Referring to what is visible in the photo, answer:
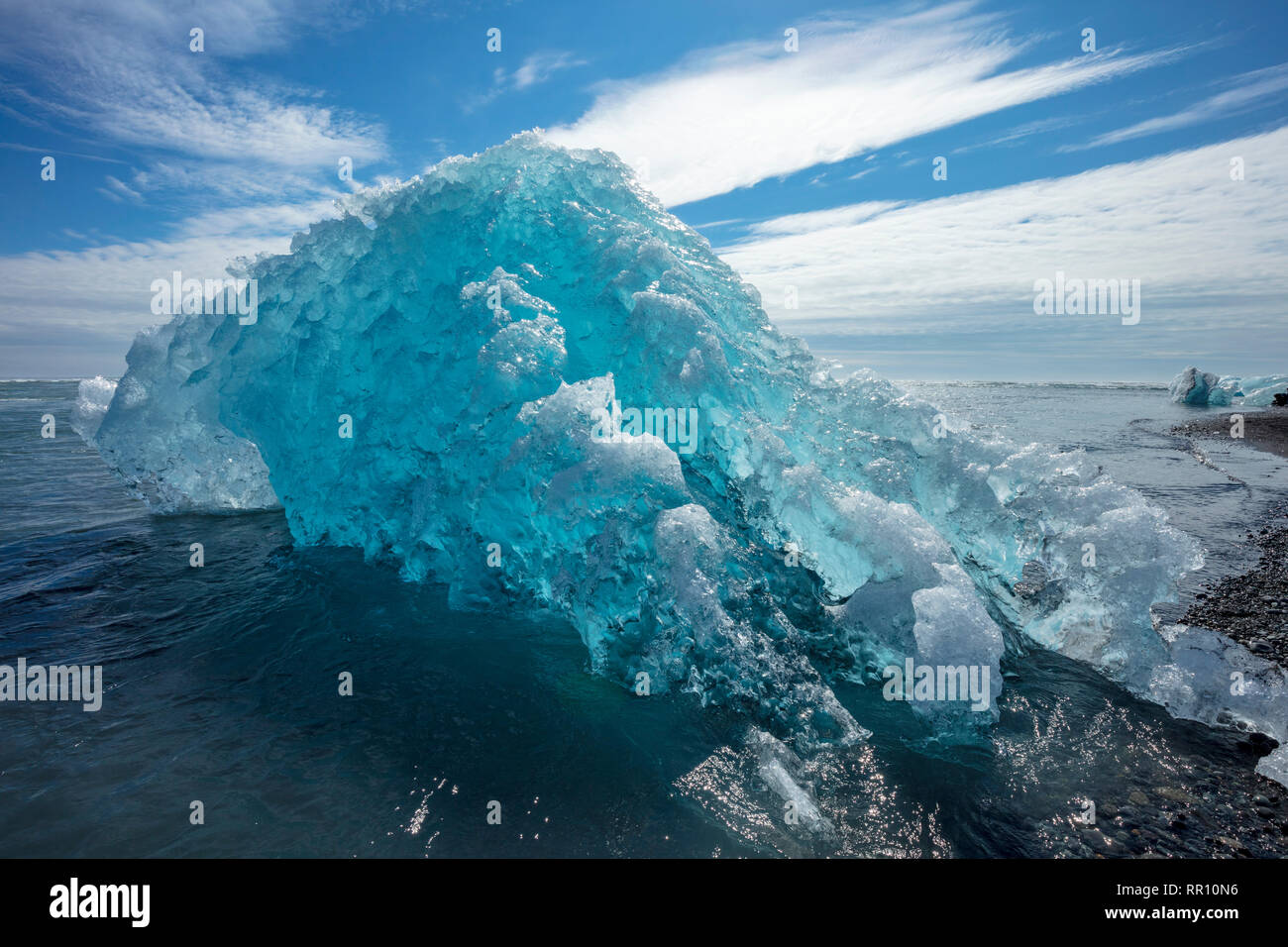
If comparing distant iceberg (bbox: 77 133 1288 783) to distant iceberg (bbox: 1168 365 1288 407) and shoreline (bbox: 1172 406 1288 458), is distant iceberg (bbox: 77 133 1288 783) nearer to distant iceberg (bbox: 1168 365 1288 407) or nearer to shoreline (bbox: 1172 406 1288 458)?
shoreline (bbox: 1172 406 1288 458)

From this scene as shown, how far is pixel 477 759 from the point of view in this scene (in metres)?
5.41

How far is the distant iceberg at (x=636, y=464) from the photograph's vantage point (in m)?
6.45

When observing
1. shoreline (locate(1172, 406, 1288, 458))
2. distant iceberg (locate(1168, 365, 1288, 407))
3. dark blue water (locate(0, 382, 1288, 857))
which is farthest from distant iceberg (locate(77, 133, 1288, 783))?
distant iceberg (locate(1168, 365, 1288, 407))

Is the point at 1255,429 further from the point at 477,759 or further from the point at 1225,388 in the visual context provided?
the point at 477,759

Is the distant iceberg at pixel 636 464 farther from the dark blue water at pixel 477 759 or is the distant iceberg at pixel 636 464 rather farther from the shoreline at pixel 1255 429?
the shoreline at pixel 1255 429

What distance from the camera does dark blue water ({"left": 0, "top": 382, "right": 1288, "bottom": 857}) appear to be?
460 centimetres

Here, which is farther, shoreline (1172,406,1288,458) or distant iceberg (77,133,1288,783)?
shoreline (1172,406,1288,458)

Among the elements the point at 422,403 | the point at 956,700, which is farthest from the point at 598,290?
the point at 956,700

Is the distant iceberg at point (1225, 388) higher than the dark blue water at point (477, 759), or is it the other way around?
the distant iceberg at point (1225, 388)

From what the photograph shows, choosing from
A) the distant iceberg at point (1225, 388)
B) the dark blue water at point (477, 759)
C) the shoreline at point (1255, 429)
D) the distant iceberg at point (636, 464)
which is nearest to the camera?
the dark blue water at point (477, 759)

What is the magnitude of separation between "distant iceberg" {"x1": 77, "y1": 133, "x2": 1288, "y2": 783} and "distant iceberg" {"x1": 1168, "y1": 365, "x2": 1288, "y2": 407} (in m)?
45.1

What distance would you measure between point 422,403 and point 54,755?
5783 millimetres

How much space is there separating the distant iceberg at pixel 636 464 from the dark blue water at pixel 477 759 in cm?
54

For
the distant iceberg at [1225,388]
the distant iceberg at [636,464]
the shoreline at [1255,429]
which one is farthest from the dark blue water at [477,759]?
the distant iceberg at [1225,388]
